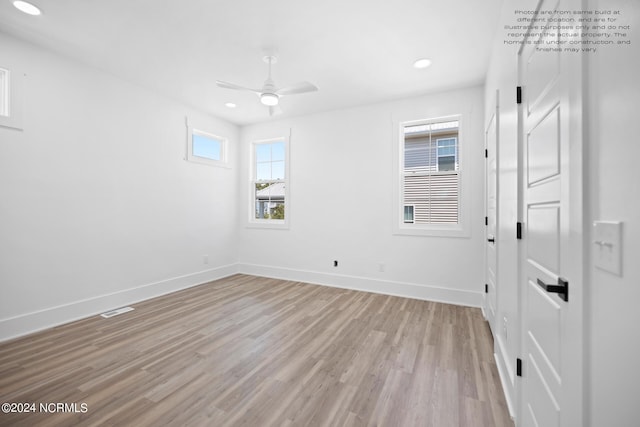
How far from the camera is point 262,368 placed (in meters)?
2.10

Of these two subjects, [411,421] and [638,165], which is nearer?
[638,165]

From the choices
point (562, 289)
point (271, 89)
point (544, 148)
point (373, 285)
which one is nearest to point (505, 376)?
point (562, 289)

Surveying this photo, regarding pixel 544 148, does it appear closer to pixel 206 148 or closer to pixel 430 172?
pixel 430 172

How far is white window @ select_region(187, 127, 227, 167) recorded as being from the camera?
14.5 ft

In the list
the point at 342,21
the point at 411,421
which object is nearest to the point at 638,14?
the point at 411,421

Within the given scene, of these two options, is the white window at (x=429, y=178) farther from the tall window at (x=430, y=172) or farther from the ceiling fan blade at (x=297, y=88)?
the ceiling fan blade at (x=297, y=88)

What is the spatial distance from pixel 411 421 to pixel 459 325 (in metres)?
1.66

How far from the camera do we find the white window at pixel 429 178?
3.74 metres

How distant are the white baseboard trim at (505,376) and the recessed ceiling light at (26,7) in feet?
14.8

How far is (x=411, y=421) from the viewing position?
5.18ft

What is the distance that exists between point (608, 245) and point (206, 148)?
16.7ft

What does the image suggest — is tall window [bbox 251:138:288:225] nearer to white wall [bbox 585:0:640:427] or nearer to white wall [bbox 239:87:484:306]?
white wall [bbox 239:87:484:306]

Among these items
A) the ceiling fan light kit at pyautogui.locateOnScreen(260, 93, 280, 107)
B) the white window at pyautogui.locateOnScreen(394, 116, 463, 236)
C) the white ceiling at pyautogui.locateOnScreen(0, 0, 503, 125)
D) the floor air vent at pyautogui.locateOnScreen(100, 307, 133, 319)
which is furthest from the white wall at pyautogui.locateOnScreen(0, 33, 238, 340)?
the white window at pyautogui.locateOnScreen(394, 116, 463, 236)

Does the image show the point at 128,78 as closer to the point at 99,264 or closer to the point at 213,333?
the point at 99,264
